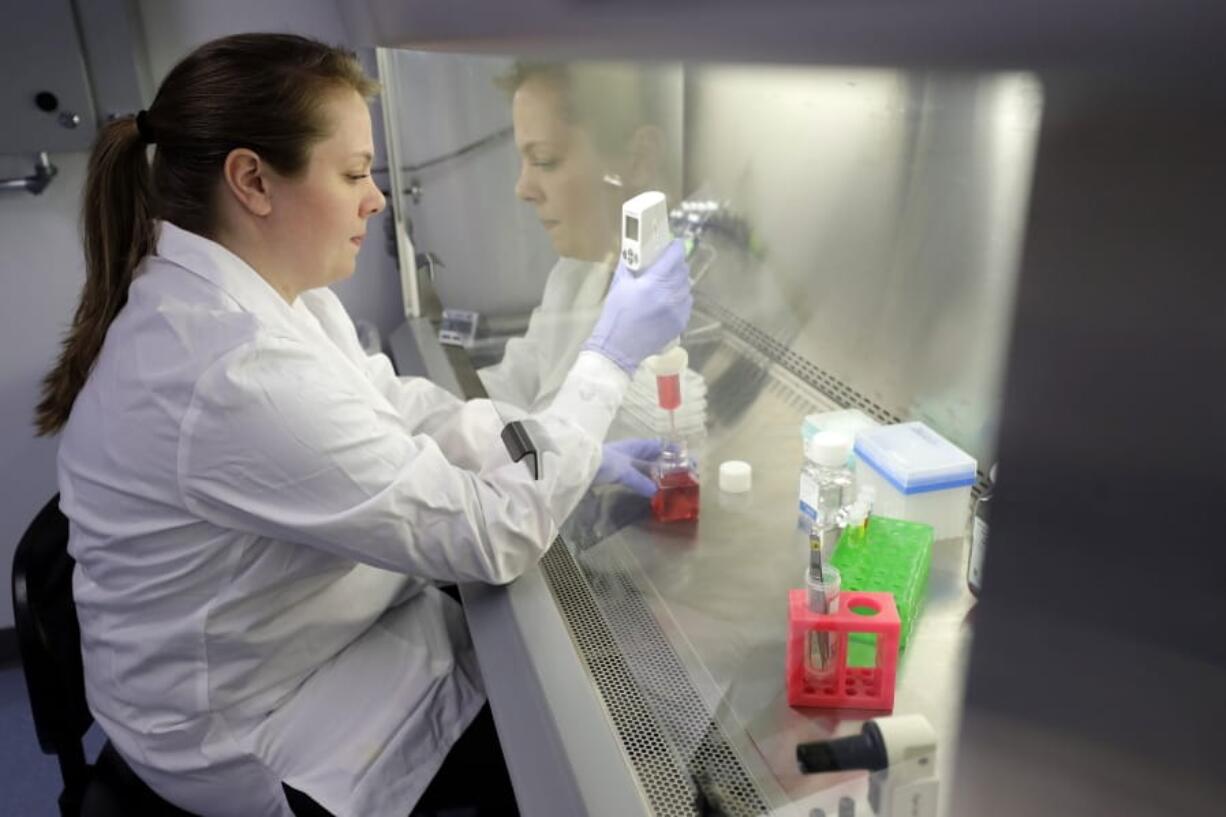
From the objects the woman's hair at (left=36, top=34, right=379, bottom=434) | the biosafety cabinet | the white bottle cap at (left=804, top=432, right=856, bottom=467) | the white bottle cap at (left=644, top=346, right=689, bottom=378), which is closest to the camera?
the biosafety cabinet

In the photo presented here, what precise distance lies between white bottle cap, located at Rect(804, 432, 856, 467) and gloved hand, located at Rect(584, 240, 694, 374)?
1.01 feet

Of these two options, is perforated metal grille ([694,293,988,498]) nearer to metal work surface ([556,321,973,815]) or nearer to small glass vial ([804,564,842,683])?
metal work surface ([556,321,973,815])

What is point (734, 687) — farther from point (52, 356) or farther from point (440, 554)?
point (52, 356)

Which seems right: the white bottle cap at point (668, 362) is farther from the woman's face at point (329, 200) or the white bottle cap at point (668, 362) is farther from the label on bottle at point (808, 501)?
the woman's face at point (329, 200)

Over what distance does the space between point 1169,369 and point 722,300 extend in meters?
1.50

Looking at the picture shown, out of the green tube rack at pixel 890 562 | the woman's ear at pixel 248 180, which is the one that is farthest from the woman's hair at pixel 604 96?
the green tube rack at pixel 890 562

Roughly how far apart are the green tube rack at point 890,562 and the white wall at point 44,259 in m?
1.68

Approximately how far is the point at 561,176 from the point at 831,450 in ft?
2.37

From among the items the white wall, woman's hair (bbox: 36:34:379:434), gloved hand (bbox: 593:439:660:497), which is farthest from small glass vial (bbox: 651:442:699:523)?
the white wall

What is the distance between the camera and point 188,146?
1.12 metres

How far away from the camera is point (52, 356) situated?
223 centimetres

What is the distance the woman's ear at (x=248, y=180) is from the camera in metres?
1.10

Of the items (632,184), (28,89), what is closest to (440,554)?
(632,184)

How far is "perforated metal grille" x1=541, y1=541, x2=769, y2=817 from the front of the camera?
836 millimetres
